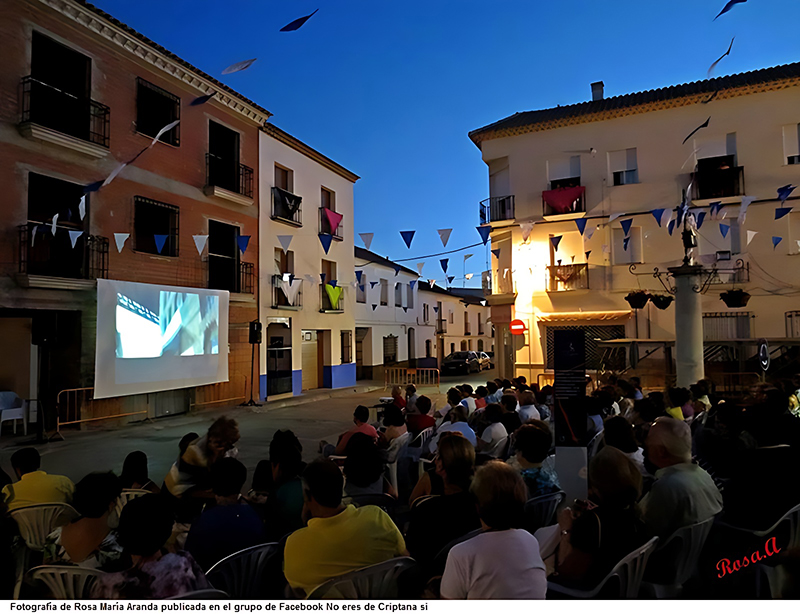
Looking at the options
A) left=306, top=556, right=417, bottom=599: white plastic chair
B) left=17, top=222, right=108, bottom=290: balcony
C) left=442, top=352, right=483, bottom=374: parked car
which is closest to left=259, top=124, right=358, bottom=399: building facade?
left=17, top=222, right=108, bottom=290: balcony

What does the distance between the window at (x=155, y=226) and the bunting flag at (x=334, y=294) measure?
689 cm

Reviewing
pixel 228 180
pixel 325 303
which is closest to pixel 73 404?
pixel 228 180

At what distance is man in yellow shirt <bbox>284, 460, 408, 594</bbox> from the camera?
235 cm

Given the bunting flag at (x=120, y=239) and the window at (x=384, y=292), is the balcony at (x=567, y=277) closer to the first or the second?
the window at (x=384, y=292)

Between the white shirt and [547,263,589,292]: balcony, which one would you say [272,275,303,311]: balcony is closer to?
[547,263,589,292]: balcony

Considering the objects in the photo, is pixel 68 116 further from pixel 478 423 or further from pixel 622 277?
pixel 622 277

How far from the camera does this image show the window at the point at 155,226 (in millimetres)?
12383

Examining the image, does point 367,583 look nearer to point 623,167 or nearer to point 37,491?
point 37,491

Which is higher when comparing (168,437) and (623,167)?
(623,167)

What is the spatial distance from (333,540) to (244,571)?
0.61 meters

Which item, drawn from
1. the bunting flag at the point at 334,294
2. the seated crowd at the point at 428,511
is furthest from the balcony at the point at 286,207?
the seated crowd at the point at 428,511

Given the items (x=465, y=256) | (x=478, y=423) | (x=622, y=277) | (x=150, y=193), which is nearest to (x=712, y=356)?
(x=622, y=277)

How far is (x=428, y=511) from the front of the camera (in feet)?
9.11

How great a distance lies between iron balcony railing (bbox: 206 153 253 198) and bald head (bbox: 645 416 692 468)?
13.3 meters
